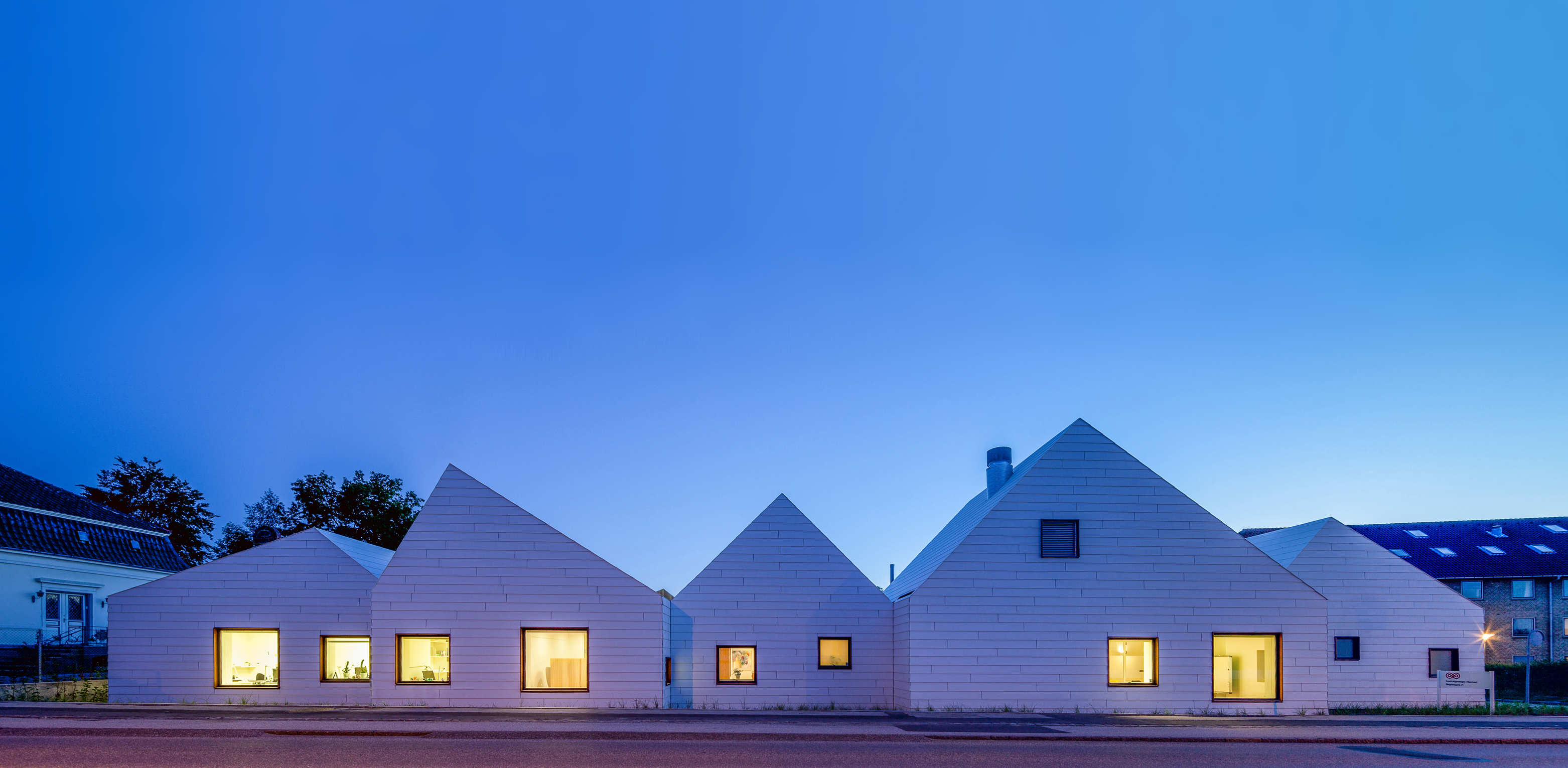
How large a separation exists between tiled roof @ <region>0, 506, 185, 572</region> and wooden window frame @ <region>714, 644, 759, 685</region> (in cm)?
2352

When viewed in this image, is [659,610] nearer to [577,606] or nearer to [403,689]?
[577,606]

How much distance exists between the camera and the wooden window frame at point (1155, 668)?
24.3 metres

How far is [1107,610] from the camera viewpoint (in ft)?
81.0

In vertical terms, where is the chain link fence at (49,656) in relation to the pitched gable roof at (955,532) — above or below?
below

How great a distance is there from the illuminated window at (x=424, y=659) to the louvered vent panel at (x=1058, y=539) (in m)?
14.1

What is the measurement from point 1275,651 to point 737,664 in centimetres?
1282

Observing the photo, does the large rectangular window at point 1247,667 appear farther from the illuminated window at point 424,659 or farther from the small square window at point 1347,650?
the illuminated window at point 424,659

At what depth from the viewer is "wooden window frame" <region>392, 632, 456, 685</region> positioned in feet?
78.9

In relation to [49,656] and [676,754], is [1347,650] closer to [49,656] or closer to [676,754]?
[676,754]

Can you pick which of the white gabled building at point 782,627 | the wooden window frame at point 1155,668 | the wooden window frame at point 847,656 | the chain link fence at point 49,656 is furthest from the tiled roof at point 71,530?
the wooden window frame at point 1155,668

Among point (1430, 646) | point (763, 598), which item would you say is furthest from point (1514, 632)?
point (763, 598)

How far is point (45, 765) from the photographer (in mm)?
13859

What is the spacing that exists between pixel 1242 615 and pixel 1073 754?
401 inches

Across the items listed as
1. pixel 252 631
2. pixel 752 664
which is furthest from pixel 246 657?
pixel 752 664
